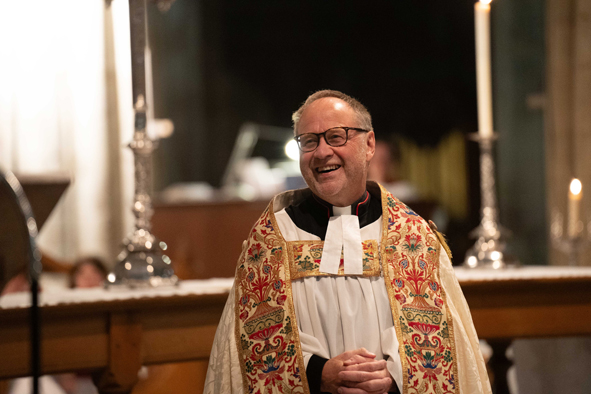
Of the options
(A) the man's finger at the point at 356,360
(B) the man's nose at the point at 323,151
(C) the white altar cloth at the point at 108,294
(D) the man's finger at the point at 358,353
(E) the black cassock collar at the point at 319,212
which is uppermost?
(B) the man's nose at the point at 323,151

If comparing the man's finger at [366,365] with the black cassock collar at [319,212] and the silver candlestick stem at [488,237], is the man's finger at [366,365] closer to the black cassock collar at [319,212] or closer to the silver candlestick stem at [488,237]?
the black cassock collar at [319,212]

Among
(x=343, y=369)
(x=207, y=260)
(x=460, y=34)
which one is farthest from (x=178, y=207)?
(x=460, y=34)

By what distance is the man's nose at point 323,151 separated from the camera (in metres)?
1.50

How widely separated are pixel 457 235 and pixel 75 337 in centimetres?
486

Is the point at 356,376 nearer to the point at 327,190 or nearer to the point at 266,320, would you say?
the point at 266,320

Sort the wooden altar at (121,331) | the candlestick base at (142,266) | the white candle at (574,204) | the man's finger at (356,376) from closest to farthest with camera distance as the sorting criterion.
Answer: the man's finger at (356,376)
the wooden altar at (121,331)
the candlestick base at (142,266)
the white candle at (574,204)

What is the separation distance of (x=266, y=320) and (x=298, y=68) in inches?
213

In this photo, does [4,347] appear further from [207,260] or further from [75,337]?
[207,260]

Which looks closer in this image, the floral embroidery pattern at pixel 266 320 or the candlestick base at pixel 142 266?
the floral embroidery pattern at pixel 266 320

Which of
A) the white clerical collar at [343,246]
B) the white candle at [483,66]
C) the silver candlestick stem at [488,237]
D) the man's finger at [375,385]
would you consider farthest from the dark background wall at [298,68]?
the man's finger at [375,385]

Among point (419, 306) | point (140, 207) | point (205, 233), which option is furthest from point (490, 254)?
point (205, 233)

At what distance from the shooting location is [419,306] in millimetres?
1518

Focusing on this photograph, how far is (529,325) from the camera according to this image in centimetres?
217

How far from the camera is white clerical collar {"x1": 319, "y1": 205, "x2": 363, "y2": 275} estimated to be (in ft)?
4.95
